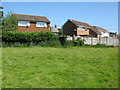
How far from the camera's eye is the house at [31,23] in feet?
92.1

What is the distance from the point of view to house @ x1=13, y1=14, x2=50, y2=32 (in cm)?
2806

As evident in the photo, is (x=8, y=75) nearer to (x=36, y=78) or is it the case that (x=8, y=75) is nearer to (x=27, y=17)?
(x=36, y=78)

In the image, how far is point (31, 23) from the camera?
29.0 metres

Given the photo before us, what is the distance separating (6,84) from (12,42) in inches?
540

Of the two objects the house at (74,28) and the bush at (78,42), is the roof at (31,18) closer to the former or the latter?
the house at (74,28)

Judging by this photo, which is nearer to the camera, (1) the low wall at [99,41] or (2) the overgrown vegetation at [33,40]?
(2) the overgrown vegetation at [33,40]

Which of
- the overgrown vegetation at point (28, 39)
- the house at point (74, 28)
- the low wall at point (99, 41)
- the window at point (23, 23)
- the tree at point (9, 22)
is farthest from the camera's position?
the house at point (74, 28)

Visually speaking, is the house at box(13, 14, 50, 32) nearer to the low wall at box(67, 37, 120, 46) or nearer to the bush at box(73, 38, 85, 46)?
the low wall at box(67, 37, 120, 46)

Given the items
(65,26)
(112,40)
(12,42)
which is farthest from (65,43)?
(65,26)

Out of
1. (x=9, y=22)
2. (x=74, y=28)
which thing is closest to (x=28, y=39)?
(x=9, y=22)

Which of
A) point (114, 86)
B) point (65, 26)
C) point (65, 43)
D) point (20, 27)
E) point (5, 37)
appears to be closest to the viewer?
point (114, 86)

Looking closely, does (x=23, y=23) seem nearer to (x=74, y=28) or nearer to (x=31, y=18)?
(x=31, y=18)

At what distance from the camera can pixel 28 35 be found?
1738 centimetres

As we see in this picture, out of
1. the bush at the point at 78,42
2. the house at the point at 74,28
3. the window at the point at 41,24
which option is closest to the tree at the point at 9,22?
the window at the point at 41,24
